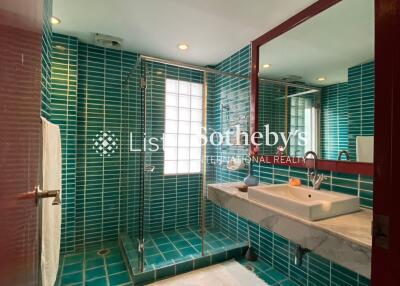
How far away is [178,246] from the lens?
255 cm

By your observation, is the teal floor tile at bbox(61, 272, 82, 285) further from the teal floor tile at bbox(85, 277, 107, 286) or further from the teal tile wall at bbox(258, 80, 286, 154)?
the teal tile wall at bbox(258, 80, 286, 154)

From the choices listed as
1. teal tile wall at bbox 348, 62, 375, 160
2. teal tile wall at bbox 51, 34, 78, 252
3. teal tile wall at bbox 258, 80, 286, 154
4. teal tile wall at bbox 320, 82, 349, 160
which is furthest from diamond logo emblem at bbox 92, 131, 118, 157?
teal tile wall at bbox 348, 62, 375, 160

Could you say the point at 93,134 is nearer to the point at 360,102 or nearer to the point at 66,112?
the point at 66,112

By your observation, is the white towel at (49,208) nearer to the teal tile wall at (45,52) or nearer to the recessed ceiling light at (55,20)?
the teal tile wall at (45,52)

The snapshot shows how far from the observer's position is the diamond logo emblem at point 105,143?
271 cm

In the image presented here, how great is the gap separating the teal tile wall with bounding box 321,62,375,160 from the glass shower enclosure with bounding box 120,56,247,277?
4.47 ft

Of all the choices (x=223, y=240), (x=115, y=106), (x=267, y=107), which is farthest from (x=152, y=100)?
(x=223, y=240)

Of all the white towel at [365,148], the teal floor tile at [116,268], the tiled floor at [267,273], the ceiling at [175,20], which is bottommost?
the tiled floor at [267,273]

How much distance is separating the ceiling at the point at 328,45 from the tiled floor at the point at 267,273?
1.82m

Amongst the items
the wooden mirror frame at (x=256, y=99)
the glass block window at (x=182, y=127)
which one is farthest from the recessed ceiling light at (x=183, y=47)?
the wooden mirror frame at (x=256, y=99)

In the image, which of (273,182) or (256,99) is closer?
(273,182)

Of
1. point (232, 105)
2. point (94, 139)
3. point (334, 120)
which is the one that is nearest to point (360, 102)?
point (334, 120)

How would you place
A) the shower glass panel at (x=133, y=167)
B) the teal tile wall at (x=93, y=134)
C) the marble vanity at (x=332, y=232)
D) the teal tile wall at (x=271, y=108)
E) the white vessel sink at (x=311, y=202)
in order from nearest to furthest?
the marble vanity at (x=332, y=232) → the white vessel sink at (x=311, y=202) → the teal tile wall at (x=271, y=108) → the shower glass panel at (x=133, y=167) → the teal tile wall at (x=93, y=134)

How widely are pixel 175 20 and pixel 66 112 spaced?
5.10 ft
